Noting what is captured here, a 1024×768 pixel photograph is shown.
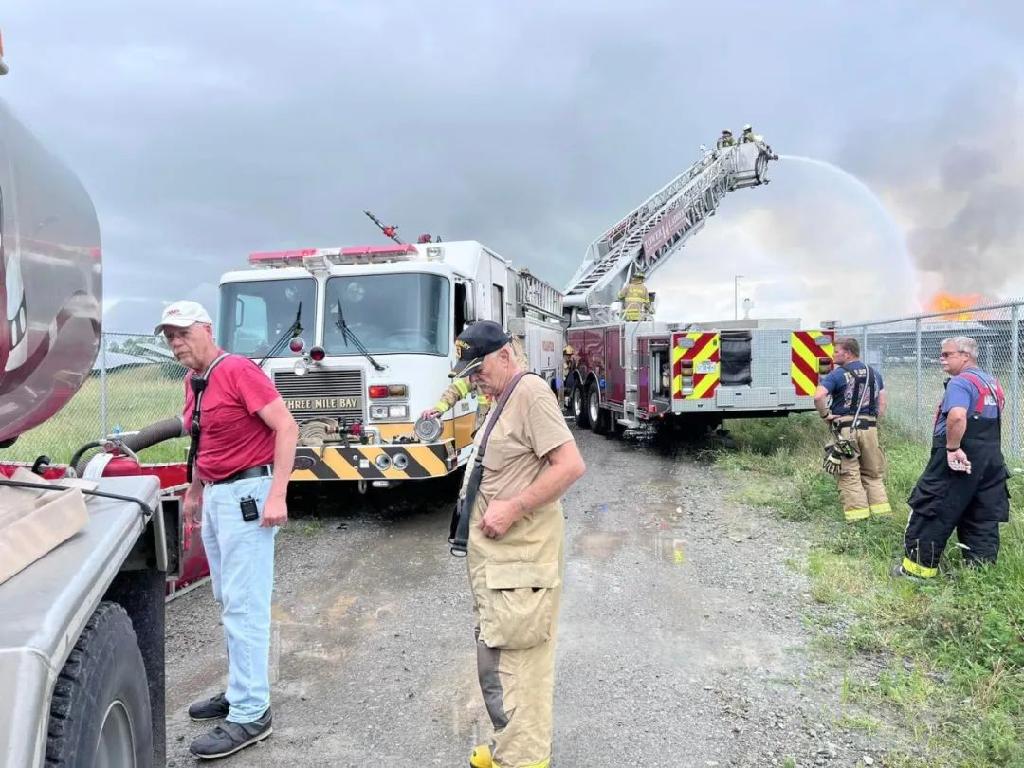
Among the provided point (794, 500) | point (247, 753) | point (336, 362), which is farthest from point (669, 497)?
point (247, 753)

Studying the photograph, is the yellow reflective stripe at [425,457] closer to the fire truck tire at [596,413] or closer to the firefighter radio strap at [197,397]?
the firefighter radio strap at [197,397]

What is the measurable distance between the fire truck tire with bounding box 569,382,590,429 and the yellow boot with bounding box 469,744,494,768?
11.6 m

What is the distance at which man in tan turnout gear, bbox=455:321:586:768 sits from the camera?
2.57 meters

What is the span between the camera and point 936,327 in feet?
32.1

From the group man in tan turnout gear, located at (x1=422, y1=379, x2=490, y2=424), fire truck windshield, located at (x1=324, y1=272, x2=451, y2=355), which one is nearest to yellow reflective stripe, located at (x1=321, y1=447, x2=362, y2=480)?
man in tan turnout gear, located at (x1=422, y1=379, x2=490, y2=424)

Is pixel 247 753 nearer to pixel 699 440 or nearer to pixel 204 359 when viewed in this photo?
pixel 204 359

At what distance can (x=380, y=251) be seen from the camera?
6.93 metres

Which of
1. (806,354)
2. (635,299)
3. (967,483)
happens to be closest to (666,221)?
(635,299)

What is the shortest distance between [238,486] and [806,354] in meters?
8.54

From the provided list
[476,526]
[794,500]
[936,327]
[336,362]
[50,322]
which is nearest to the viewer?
[50,322]

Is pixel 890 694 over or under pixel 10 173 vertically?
under

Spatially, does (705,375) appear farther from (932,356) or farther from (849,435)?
(849,435)

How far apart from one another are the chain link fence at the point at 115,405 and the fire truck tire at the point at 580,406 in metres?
7.39

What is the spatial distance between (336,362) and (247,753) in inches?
157
